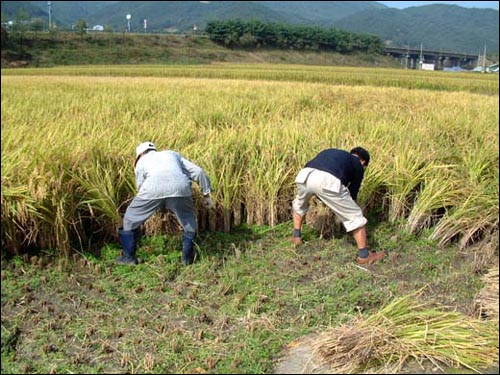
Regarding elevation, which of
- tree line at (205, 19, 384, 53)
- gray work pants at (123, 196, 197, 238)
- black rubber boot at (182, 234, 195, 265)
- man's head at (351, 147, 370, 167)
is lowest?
black rubber boot at (182, 234, 195, 265)

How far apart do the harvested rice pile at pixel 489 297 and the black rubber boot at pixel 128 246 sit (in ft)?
8.44

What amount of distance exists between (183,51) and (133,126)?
4869cm

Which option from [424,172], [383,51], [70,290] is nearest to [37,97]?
[70,290]

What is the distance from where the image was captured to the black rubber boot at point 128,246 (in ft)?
12.1

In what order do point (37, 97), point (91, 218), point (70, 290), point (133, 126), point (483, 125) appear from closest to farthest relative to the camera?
point (70, 290)
point (91, 218)
point (133, 126)
point (483, 125)
point (37, 97)

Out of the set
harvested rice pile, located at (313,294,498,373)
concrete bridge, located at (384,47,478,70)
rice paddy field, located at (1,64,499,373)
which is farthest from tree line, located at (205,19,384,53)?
harvested rice pile, located at (313,294,498,373)

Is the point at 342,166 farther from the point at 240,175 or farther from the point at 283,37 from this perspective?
the point at 283,37

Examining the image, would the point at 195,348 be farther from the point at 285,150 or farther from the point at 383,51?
the point at 383,51

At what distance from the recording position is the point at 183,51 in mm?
52188

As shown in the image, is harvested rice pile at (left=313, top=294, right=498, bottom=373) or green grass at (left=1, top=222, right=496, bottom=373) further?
green grass at (left=1, top=222, right=496, bottom=373)

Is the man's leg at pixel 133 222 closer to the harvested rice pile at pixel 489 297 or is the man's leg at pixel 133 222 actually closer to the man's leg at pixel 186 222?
the man's leg at pixel 186 222

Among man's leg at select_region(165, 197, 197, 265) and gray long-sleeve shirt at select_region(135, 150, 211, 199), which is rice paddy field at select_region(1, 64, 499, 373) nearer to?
man's leg at select_region(165, 197, 197, 265)

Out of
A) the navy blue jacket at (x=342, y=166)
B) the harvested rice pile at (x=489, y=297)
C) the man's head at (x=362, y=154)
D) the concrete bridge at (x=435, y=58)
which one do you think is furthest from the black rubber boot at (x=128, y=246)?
the concrete bridge at (x=435, y=58)

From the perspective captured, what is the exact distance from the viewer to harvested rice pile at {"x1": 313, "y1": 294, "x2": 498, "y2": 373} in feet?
8.31
